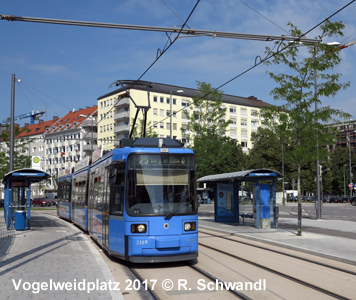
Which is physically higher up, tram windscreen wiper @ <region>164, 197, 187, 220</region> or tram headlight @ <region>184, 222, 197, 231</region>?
tram windscreen wiper @ <region>164, 197, 187, 220</region>

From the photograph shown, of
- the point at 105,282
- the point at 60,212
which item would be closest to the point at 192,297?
the point at 105,282

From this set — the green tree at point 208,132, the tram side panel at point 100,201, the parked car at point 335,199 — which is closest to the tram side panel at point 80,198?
the tram side panel at point 100,201

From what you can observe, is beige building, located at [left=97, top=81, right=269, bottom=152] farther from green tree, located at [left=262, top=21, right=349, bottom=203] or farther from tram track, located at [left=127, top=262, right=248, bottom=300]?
tram track, located at [left=127, top=262, right=248, bottom=300]

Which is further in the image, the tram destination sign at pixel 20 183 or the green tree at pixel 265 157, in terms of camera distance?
the green tree at pixel 265 157

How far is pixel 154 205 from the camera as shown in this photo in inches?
403

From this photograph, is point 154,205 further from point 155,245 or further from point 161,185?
point 155,245

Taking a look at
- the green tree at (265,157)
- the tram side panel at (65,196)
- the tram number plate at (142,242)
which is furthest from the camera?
the green tree at (265,157)

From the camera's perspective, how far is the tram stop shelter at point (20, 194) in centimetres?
1950

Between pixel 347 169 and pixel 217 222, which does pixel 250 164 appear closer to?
pixel 347 169

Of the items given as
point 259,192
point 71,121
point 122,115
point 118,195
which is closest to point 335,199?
point 122,115

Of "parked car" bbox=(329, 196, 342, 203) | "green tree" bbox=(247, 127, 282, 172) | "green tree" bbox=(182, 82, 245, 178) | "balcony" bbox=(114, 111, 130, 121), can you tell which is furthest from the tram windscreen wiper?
"balcony" bbox=(114, 111, 130, 121)

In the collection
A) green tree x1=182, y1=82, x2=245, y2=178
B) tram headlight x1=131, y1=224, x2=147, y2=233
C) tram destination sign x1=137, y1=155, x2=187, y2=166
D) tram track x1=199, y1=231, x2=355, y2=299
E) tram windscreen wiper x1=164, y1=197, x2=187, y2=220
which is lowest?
tram track x1=199, y1=231, x2=355, y2=299

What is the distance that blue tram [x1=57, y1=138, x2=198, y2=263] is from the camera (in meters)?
10.1

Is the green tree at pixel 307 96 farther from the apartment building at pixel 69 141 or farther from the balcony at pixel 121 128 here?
the apartment building at pixel 69 141
